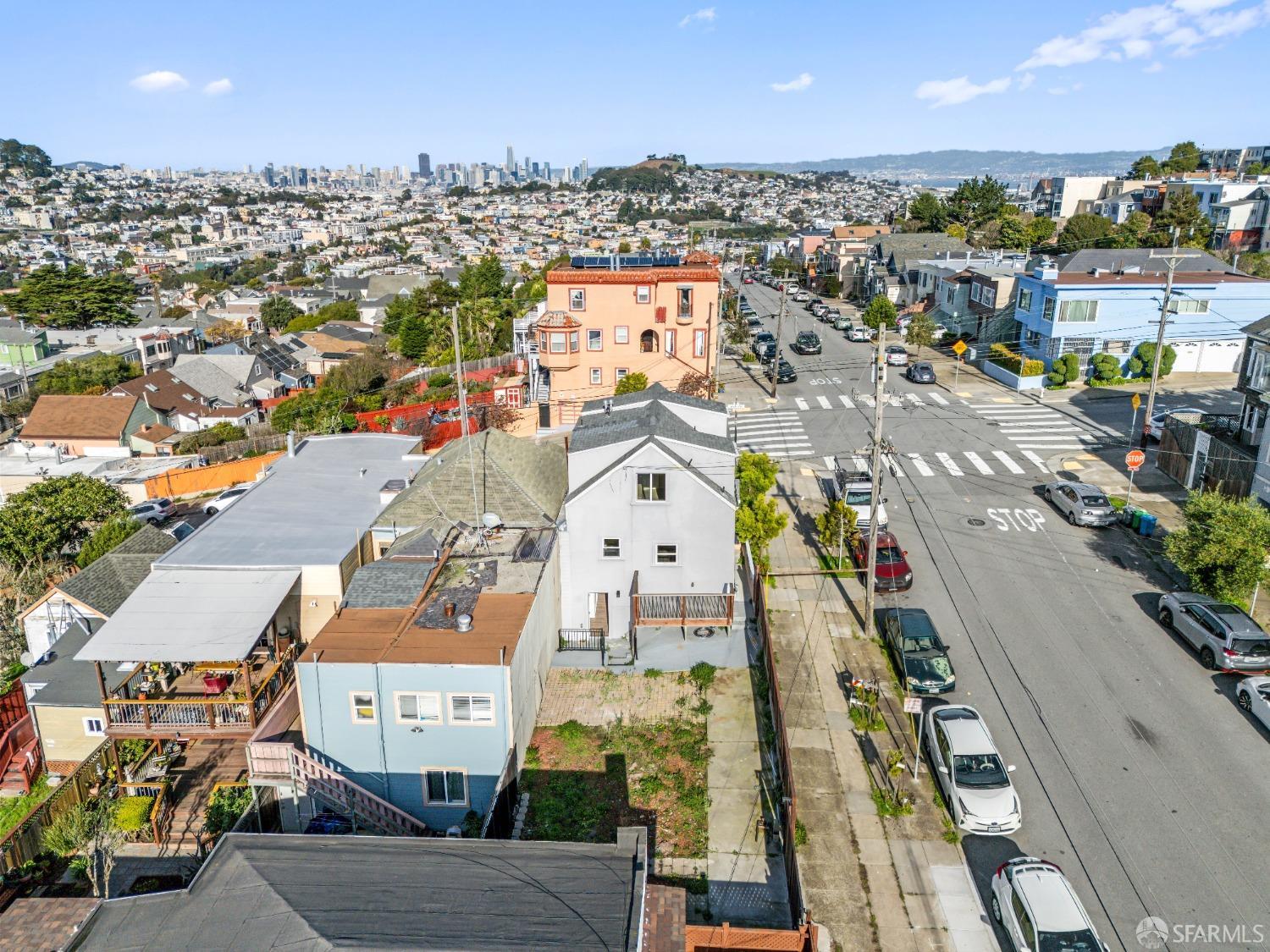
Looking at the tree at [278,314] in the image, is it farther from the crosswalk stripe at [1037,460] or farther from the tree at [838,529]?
the tree at [838,529]

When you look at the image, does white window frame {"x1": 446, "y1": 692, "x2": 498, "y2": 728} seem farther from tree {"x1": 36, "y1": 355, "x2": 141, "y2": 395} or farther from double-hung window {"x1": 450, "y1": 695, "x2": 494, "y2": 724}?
tree {"x1": 36, "y1": 355, "x2": 141, "y2": 395}

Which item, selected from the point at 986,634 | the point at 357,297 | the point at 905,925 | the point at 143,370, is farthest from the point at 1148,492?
the point at 357,297

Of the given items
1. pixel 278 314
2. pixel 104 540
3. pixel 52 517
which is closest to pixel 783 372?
pixel 104 540

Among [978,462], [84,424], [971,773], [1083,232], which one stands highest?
[1083,232]

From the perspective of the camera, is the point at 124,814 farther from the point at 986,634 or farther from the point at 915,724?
the point at 986,634

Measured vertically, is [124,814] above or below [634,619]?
below

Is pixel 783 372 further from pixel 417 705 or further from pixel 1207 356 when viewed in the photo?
pixel 417 705
